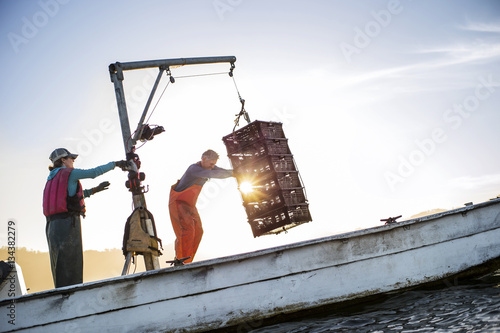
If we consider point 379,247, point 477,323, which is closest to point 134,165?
point 379,247

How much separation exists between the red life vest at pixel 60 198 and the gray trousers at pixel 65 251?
12cm

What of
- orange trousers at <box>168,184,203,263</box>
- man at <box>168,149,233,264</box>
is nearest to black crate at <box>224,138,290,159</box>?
man at <box>168,149,233,264</box>

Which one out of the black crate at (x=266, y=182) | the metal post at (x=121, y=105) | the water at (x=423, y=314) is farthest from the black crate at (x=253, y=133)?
the water at (x=423, y=314)

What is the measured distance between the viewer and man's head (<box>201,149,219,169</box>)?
20.5 feet

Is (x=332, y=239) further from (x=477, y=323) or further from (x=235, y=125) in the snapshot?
(x=235, y=125)

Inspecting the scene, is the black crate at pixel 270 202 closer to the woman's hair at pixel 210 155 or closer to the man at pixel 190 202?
the man at pixel 190 202

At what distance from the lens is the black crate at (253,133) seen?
715 centimetres

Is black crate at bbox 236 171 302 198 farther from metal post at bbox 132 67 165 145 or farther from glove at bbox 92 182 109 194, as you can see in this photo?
glove at bbox 92 182 109 194

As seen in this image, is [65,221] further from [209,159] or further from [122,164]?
[209,159]

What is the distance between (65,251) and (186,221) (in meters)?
1.88

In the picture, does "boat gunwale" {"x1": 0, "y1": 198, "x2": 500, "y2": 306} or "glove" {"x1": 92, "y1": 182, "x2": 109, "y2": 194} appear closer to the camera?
"boat gunwale" {"x1": 0, "y1": 198, "x2": 500, "y2": 306}

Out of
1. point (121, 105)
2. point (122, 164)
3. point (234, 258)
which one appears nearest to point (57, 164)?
point (122, 164)

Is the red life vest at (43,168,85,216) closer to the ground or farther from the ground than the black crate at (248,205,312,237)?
farther from the ground

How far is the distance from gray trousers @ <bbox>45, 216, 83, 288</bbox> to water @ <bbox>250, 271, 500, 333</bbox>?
2259mm
